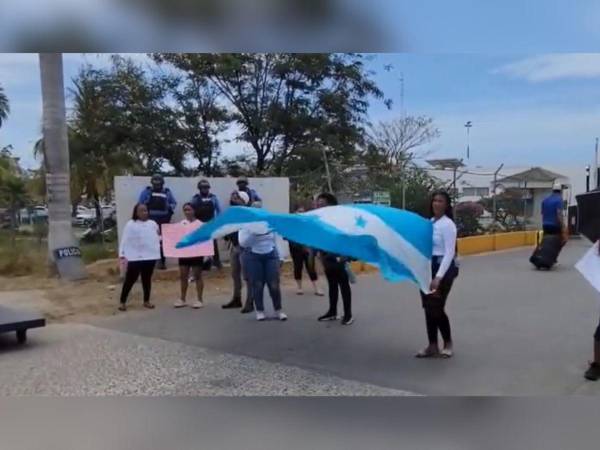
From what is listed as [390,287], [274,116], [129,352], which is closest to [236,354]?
[129,352]

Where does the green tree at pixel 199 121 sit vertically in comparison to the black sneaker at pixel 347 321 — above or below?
above

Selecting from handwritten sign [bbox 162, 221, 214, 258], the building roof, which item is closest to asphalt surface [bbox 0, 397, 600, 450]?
handwritten sign [bbox 162, 221, 214, 258]

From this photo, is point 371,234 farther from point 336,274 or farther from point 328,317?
point 328,317

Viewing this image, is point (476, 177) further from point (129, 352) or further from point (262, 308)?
point (129, 352)

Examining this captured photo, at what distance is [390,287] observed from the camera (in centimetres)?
850

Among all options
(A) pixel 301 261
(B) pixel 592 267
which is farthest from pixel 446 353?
(A) pixel 301 261

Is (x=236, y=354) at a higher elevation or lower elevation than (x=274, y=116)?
lower

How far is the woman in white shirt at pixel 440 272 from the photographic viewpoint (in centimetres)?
496

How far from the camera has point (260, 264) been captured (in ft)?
21.3

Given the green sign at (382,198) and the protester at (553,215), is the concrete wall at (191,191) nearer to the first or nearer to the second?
the green sign at (382,198)

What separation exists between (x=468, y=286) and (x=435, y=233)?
395cm

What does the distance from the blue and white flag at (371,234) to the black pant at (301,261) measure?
2.53 m

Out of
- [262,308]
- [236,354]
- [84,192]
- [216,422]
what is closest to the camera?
[216,422]

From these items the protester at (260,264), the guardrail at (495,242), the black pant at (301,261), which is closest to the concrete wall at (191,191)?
the black pant at (301,261)
